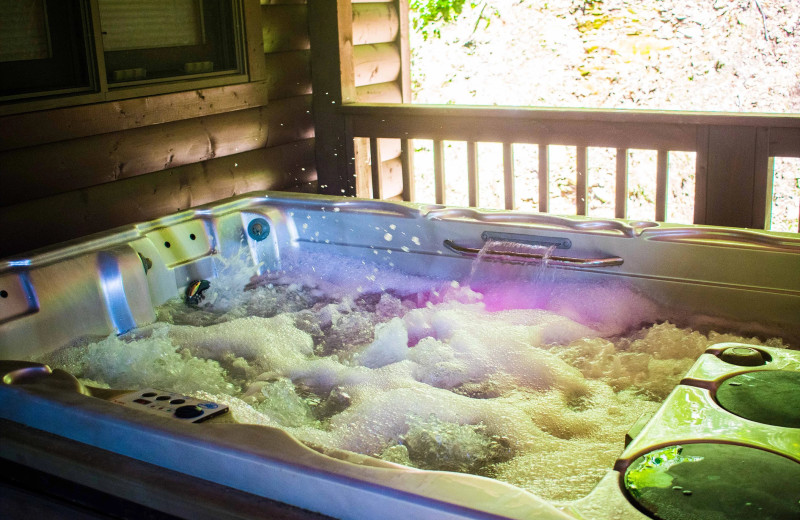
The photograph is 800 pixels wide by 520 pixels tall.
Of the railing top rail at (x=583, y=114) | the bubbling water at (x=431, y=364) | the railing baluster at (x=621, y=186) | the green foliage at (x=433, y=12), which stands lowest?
the bubbling water at (x=431, y=364)

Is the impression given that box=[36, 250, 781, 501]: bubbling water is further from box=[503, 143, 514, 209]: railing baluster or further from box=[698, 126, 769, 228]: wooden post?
box=[503, 143, 514, 209]: railing baluster

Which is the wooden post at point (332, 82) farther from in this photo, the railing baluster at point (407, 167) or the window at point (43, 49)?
the window at point (43, 49)

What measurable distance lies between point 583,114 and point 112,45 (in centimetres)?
169

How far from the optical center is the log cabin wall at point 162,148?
7.66ft

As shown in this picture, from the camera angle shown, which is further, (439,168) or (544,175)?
(439,168)

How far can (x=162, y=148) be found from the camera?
109 inches

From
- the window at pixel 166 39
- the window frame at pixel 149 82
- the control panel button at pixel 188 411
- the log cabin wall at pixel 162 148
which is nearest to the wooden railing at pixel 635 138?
the log cabin wall at pixel 162 148

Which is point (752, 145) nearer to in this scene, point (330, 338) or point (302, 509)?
point (330, 338)

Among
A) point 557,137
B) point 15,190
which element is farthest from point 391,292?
point 15,190

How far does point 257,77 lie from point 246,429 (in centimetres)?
228

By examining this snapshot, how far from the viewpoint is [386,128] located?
3.24m

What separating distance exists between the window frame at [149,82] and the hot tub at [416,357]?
1.60 feet

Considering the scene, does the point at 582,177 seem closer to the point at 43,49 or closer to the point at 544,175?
the point at 544,175

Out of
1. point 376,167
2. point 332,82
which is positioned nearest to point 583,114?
point 376,167
